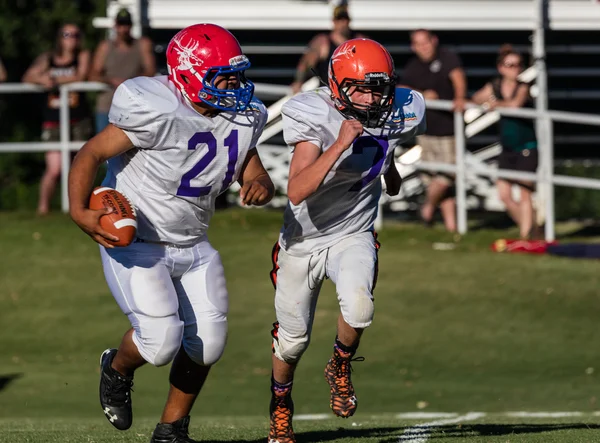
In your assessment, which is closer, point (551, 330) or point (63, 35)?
point (551, 330)

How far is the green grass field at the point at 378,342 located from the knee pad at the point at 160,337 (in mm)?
1061

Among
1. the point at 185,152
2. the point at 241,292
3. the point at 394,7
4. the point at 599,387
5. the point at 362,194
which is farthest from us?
the point at 394,7

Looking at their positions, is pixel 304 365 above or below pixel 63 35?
below

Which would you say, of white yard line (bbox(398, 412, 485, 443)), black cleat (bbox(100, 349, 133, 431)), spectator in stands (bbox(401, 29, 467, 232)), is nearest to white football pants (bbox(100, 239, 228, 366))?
black cleat (bbox(100, 349, 133, 431))

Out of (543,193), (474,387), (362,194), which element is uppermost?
(362,194)

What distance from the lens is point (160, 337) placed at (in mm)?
5582

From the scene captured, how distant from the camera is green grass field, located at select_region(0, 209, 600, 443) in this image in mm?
8242

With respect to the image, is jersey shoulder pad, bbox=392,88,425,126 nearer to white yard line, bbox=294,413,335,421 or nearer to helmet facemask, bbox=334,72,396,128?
helmet facemask, bbox=334,72,396,128

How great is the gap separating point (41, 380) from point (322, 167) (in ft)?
14.5

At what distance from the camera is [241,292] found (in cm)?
1091

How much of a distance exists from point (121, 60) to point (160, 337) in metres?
6.96

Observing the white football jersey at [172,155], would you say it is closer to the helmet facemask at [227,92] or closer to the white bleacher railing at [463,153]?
the helmet facemask at [227,92]

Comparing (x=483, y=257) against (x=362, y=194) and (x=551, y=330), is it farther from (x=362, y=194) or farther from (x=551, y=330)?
(x=362, y=194)

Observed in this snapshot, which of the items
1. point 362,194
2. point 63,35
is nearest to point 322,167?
point 362,194
